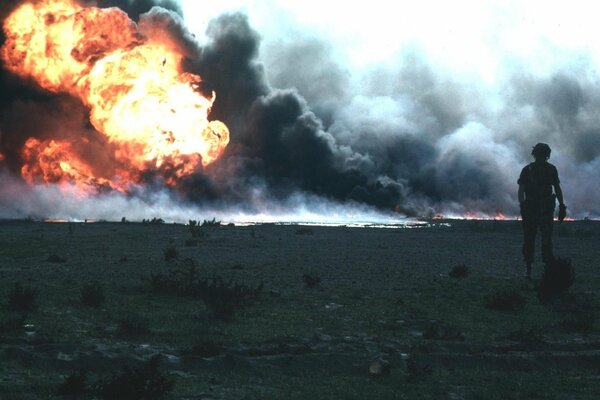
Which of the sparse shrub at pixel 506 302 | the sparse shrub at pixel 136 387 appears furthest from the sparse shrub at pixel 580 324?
the sparse shrub at pixel 136 387

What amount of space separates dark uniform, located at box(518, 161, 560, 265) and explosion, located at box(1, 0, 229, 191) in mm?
47252

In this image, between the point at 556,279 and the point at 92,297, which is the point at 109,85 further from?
the point at 556,279

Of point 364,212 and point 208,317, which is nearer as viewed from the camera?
point 208,317

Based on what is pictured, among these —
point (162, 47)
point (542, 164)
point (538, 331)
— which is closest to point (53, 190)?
point (162, 47)

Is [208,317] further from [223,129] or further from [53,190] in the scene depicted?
[223,129]

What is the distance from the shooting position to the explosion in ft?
191

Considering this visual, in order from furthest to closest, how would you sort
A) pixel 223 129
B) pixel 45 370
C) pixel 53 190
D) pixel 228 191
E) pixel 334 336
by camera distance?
pixel 228 191 → pixel 223 129 → pixel 53 190 → pixel 334 336 → pixel 45 370

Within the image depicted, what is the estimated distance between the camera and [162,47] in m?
64.2

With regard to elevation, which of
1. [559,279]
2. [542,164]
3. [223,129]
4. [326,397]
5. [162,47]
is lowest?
[326,397]

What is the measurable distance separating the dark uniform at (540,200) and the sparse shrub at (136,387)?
11.8 metres

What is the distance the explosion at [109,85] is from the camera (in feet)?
191

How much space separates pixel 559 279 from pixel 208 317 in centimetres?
782

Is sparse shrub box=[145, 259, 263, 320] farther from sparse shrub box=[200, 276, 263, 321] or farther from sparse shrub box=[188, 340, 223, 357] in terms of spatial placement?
sparse shrub box=[188, 340, 223, 357]

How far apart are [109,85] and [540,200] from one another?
159 feet
